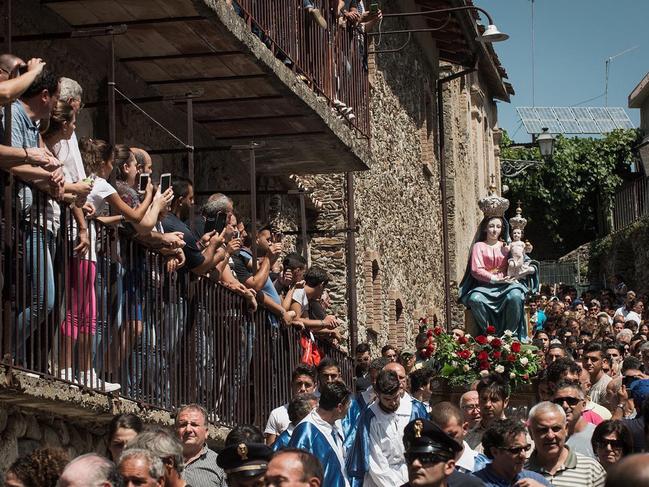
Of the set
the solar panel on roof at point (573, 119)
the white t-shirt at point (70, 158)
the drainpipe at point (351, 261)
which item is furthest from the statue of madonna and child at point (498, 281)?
the solar panel on roof at point (573, 119)

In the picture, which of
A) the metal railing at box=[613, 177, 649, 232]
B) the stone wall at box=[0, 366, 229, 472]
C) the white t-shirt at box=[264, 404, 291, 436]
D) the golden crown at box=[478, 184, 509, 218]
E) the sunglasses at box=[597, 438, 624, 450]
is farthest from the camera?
the metal railing at box=[613, 177, 649, 232]

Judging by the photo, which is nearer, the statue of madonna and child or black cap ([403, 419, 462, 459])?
black cap ([403, 419, 462, 459])

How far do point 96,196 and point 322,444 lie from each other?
255cm

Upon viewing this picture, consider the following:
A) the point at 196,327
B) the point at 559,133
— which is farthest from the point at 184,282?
the point at 559,133

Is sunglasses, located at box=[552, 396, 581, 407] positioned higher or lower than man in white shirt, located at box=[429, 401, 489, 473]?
higher

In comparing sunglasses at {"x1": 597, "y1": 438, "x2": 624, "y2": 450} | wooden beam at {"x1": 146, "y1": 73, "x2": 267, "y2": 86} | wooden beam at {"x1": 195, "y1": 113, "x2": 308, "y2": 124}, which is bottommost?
sunglasses at {"x1": 597, "y1": 438, "x2": 624, "y2": 450}

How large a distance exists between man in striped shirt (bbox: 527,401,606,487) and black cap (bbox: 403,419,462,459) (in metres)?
1.05

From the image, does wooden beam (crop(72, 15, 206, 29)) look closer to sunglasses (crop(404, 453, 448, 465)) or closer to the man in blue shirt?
the man in blue shirt

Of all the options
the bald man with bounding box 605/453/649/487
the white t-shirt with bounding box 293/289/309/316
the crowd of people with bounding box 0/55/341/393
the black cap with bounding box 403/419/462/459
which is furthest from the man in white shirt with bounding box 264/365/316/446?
the bald man with bounding box 605/453/649/487

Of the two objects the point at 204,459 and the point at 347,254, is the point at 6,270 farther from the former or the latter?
the point at 347,254

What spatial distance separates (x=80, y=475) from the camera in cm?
583

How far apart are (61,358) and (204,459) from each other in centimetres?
106

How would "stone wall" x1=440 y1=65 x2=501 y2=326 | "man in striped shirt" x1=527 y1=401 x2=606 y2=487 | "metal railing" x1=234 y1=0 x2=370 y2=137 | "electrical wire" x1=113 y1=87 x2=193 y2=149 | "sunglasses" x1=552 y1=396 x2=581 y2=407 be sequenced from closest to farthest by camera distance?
1. "man in striped shirt" x1=527 y1=401 x2=606 y2=487
2. "sunglasses" x1=552 y1=396 x2=581 y2=407
3. "electrical wire" x1=113 y1=87 x2=193 y2=149
4. "metal railing" x1=234 y1=0 x2=370 y2=137
5. "stone wall" x1=440 y1=65 x2=501 y2=326

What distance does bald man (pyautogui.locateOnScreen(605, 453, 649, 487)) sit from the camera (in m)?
3.70
